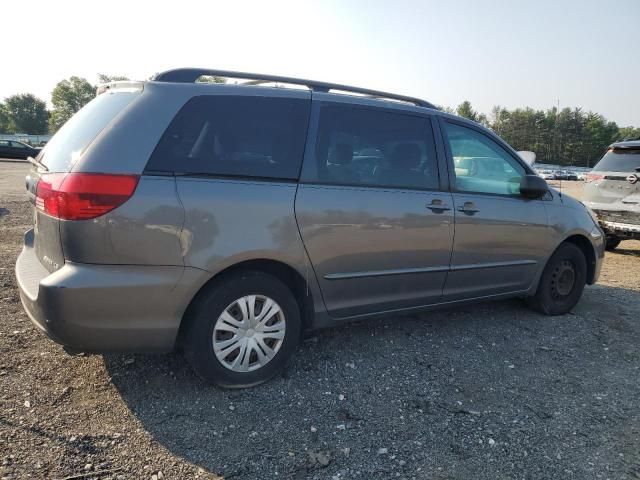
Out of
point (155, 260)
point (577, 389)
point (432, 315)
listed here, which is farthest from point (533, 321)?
point (155, 260)

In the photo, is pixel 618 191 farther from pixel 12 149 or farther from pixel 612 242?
pixel 12 149

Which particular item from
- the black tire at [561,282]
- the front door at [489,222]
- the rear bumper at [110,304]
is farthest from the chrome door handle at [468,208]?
the rear bumper at [110,304]

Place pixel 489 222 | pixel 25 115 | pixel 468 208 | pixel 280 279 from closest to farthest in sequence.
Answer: pixel 280 279, pixel 468 208, pixel 489 222, pixel 25 115

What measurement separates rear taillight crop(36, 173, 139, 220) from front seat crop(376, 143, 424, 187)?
1.74 meters

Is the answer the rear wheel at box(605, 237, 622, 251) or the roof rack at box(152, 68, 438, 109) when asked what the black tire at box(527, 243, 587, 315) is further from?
the rear wheel at box(605, 237, 622, 251)

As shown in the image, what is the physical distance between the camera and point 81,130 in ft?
9.20

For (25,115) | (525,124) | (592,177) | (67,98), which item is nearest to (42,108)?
(25,115)

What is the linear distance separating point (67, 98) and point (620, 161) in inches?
4145

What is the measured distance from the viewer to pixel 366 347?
145 inches

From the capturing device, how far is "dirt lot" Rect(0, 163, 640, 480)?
2338 mm

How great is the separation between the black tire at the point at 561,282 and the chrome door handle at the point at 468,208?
130 cm

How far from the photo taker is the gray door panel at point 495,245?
380cm

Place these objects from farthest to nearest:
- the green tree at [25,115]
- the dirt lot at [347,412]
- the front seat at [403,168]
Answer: the green tree at [25,115] → the front seat at [403,168] → the dirt lot at [347,412]

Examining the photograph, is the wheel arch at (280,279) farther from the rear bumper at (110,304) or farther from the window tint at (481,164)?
the window tint at (481,164)
